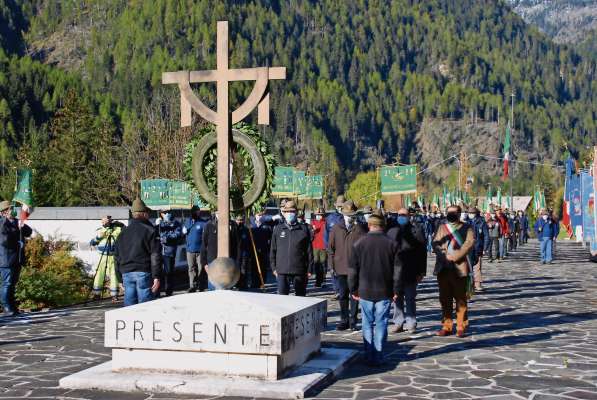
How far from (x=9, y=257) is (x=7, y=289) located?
1.76 feet

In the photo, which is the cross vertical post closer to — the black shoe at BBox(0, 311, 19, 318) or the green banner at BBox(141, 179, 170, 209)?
the black shoe at BBox(0, 311, 19, 318)

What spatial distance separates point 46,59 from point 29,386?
20249 cm

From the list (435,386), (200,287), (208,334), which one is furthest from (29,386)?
(200,287)

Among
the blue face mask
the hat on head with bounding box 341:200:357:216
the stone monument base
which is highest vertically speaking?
the hat on head with bounding box 341:200:357:216

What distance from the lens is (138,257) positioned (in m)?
10.6

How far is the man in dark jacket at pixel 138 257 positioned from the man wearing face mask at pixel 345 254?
8.83ft

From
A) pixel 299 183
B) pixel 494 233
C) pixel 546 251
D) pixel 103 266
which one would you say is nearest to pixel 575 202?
pixel 546 251

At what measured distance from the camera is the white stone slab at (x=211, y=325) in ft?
25.6

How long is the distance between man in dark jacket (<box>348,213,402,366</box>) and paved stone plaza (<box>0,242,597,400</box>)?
304 mm

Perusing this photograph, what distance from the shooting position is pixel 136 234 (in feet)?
35.1

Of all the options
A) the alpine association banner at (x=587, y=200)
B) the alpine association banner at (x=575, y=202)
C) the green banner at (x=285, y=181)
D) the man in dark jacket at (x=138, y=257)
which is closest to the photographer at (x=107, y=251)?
the man in dark jacket at (x=138, y=257)

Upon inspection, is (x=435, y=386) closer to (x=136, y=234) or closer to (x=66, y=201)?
(x=136, y=234)

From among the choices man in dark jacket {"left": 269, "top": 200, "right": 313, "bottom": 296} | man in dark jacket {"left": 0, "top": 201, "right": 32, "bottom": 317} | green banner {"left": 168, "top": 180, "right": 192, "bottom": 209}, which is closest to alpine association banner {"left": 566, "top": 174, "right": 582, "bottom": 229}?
green banner {"left": 168, "top": 180, "right": 192, "bottom": 209}

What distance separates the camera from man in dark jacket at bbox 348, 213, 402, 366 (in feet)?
29.9
